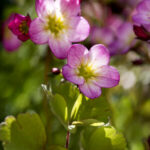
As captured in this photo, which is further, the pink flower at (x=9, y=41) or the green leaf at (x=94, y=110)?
the pink flower at (x=9, y=41)

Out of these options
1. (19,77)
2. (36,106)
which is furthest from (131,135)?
(19,77)

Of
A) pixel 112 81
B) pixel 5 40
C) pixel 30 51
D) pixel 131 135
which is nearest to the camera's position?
pixel 112 81

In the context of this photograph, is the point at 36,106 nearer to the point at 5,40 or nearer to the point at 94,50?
the point at 5,40

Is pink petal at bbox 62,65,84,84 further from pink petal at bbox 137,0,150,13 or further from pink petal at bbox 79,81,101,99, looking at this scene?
pink petal at bbox 137,0,150,13

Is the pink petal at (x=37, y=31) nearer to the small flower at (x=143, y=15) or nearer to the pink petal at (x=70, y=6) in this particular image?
the pink petal at (x=70, y=6)

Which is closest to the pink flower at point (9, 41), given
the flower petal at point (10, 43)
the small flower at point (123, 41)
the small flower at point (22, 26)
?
the flower petal at point (10, 43)

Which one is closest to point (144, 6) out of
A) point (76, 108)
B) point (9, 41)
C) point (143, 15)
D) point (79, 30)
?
point (143, 15)

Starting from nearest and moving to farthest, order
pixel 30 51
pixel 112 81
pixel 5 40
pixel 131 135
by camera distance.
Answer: pixel 112 81 < pixel 131 135 < pixel 5 40 < pixel 30 51
